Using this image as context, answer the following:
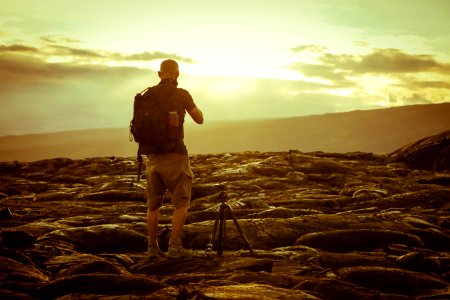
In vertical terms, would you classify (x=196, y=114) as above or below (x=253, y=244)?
above

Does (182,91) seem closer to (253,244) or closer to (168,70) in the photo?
(168,70)

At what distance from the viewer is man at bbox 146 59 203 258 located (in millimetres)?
9750

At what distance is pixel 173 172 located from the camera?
9.86 metres

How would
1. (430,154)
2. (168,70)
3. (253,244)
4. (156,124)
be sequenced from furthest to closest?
(430,154) → (253,244) → (168,70) → (156,124)

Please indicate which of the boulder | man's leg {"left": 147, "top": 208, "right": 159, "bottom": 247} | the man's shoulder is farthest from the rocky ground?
the boulder

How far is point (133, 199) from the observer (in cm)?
2278

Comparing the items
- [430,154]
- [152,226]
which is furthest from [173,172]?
[430,154]

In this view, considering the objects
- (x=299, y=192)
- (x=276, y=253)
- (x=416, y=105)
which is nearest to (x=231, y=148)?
(x=416, y=105)

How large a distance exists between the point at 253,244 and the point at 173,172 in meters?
3.71

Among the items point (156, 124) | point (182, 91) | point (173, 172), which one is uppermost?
point (182, 91)

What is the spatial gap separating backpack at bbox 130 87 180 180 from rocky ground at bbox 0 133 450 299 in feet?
7.18

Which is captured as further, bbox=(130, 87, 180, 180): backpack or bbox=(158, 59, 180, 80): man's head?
bbox=(158, 59, 180, 80): man's head

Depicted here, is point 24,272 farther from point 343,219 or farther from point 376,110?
point 376,110

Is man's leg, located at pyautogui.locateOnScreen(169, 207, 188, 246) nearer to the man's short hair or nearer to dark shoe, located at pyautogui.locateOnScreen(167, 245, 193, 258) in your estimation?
dark shoe, located at pyautogui.locateOnScreen(167, 245, 193, 258)
